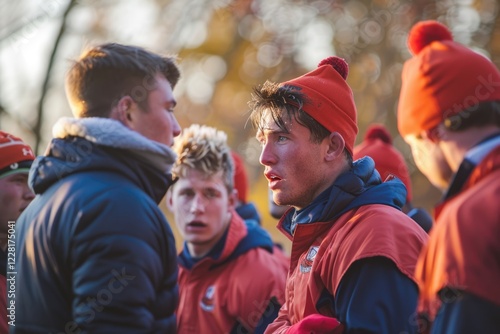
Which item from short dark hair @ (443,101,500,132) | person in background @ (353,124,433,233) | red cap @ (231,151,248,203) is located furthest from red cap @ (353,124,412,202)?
short dark hair @ (443,101,500,132)

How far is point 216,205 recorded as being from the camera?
20.6ft

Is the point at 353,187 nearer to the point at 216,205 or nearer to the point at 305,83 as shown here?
the point at 305,83

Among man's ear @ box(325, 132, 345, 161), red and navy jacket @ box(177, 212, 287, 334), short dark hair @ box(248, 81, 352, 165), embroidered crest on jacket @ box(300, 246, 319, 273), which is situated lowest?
red and navy jacket @ box(177, 212, 287, 334)

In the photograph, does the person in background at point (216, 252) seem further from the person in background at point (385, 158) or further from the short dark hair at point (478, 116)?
the short dark hair at point (478, 116)

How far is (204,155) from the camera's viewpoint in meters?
6.34

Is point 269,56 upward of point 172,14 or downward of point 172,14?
downward

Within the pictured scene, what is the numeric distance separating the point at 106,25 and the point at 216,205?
255 inches

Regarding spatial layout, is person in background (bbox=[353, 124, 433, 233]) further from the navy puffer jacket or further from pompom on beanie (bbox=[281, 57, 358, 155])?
the navy puffer jacket

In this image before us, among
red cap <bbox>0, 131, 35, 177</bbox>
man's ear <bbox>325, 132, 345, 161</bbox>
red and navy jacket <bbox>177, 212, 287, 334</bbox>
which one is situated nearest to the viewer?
man's ear <bbox>325, 132, 345, 161</bbox>

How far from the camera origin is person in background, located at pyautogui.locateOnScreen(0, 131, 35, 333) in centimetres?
503

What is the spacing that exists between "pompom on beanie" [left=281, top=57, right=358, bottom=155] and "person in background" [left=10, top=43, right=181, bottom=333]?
78cm

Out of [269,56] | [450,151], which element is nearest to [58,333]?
[450,151]

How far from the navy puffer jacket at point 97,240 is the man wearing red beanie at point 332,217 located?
2.25ft

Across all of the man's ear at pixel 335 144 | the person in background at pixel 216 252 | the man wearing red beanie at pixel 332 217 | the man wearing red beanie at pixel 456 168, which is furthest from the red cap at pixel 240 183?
the man wearing red beanie at pixel 456 168
